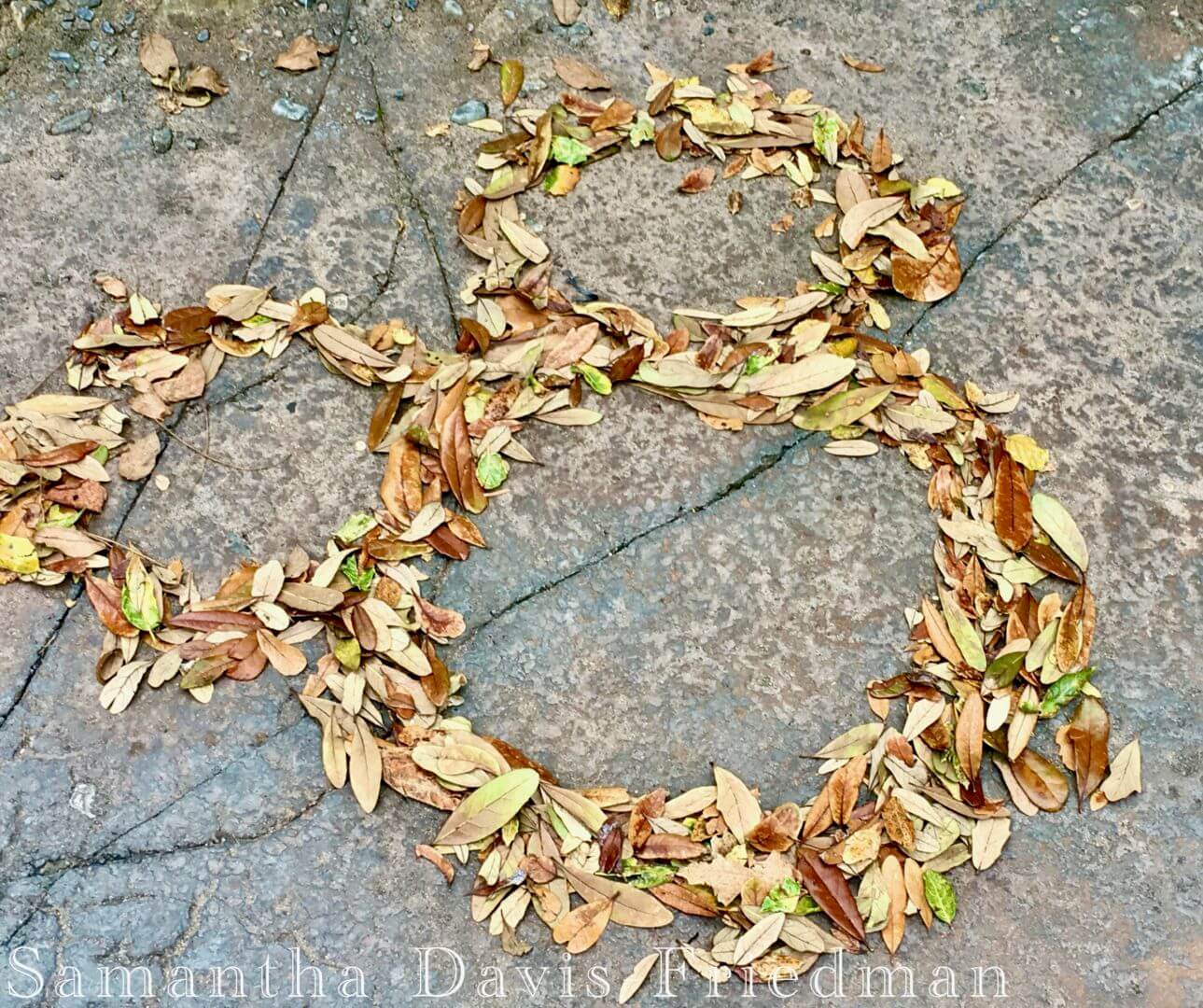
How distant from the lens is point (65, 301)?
2.11 metres

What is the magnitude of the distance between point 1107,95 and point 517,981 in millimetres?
2209

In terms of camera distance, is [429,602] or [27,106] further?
[27,106]

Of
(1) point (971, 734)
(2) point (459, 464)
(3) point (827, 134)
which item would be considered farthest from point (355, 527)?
(3) point (827, 134)

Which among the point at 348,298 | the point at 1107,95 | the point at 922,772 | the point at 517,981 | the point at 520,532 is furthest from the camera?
the point at 1107,95

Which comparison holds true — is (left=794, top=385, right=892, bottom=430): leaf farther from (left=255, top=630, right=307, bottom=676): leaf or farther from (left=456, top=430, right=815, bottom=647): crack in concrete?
(left=255, top=630, right=307, bottom=676): leaf

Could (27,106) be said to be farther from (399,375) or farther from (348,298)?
(399,375)

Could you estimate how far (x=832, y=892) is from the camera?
1688 mm

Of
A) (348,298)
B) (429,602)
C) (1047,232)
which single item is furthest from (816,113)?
(429,602)

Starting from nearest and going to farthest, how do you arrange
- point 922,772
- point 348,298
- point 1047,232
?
point 922,772 < point 348,298 < point 1047,232

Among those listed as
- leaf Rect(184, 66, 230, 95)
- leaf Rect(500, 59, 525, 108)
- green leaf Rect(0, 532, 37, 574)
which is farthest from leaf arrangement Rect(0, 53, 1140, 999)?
leaf Rect(184, 66, 230, 95)

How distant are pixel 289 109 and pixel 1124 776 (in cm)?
206

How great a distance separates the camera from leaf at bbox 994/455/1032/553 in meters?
1.95

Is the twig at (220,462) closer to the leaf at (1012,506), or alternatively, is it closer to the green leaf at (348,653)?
the green leaf at (348,653)

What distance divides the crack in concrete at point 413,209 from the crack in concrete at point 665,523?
0.53 meters
